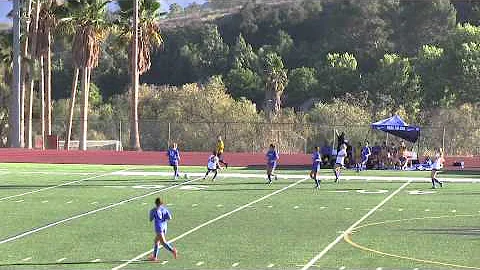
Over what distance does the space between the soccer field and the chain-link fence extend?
15.5m

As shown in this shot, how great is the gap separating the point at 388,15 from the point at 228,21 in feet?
67.5

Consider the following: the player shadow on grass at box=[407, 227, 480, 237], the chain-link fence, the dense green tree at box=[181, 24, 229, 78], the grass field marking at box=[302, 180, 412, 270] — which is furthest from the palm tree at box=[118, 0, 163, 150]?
the dense green tree at box=[181, 24, 229, 78]

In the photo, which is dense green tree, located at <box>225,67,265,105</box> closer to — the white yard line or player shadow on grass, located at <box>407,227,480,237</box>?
the white yard line

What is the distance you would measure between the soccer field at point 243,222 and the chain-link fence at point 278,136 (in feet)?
51.0

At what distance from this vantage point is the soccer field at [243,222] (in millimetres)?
17266

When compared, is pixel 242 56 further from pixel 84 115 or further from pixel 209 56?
pixel 84 115

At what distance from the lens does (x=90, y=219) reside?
23.2 m

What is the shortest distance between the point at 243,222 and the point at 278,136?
3126cm

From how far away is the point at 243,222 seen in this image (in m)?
22.6

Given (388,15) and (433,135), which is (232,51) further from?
(433,135)

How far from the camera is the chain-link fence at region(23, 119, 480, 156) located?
51781 millimetres

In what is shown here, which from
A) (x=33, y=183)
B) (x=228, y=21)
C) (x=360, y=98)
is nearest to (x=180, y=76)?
(x=228, y=21)

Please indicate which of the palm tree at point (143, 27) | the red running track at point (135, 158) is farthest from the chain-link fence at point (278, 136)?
the red running track at point (135, 158)

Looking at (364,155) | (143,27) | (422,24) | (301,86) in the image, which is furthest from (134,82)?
(422,24)
